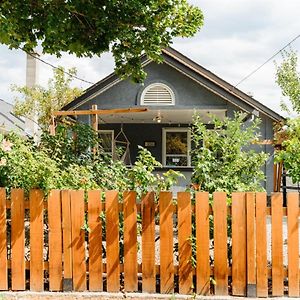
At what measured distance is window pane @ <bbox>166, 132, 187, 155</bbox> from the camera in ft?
53.6

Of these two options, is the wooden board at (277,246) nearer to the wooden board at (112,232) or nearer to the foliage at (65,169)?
the foliage at (65,169)

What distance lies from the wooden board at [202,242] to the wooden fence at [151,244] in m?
0.01

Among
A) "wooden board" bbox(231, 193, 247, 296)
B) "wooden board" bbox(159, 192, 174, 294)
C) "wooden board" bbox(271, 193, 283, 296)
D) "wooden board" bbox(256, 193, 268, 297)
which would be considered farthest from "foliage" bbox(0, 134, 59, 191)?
"wooden board" bbox(271, 193, 283, 296)

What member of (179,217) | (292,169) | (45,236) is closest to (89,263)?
(45,236)

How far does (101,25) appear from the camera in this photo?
5281 millimetres

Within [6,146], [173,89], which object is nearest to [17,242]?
[6,146]

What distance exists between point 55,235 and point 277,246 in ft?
8.03

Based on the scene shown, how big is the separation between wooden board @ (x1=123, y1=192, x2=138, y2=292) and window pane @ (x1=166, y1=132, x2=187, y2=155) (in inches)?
478

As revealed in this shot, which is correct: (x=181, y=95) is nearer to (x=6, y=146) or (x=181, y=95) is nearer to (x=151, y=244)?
(x=6, y=146)

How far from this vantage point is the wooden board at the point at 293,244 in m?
4.12

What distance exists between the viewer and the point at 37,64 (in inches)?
846

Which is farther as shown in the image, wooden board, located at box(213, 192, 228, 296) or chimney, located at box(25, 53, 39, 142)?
chimney, located at box(25, 53, 39, 142)

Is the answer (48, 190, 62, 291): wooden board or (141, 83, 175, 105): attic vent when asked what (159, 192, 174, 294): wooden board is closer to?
(48, 190, 62, 291): wooden board

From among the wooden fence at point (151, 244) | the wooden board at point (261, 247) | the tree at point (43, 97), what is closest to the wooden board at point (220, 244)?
the wooden fence at point (151, 244)
